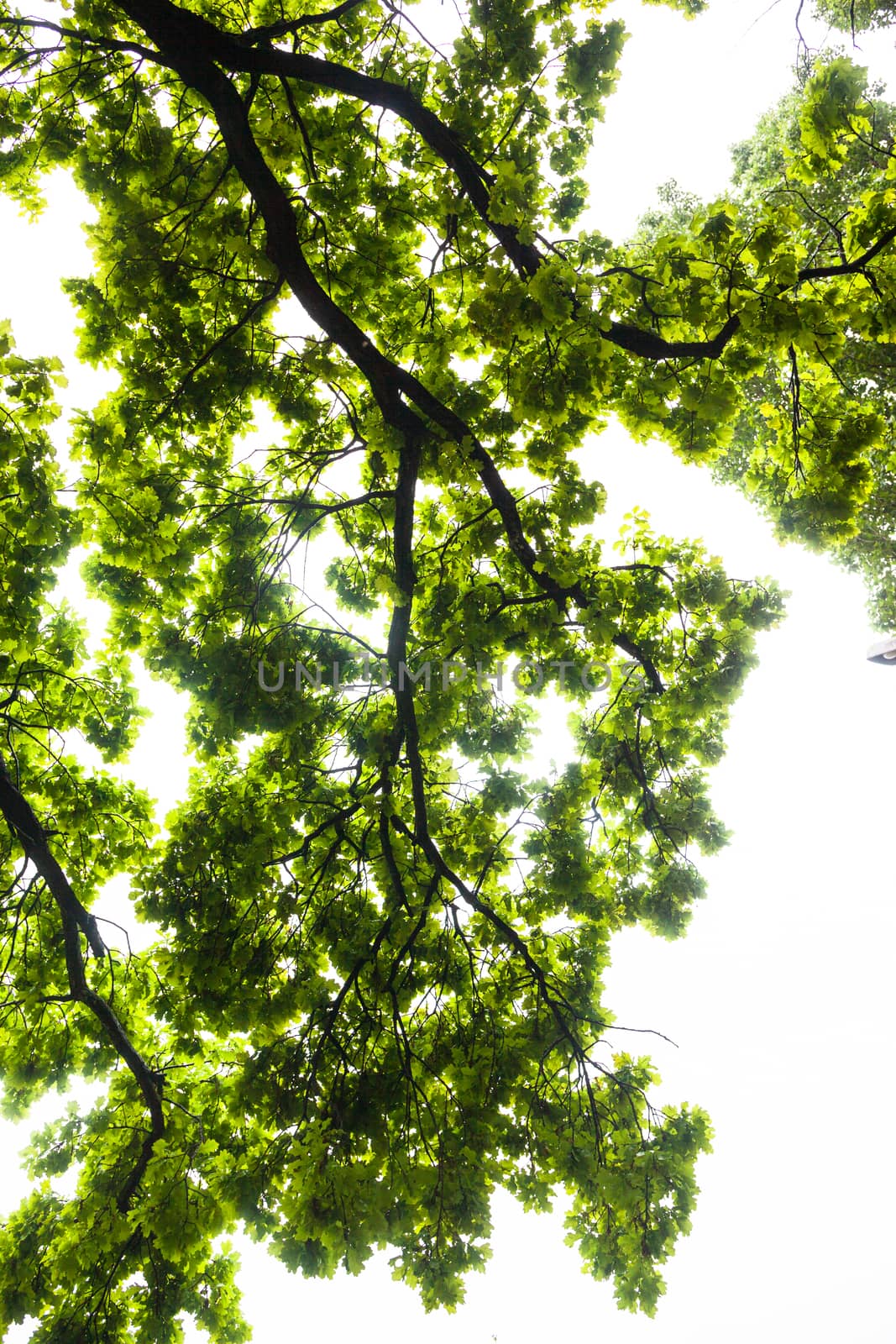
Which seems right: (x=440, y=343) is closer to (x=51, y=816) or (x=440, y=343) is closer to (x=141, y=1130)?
(x=51, y=816)

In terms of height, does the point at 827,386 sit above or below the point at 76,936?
above

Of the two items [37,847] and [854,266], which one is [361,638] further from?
[854,266]

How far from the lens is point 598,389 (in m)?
3.80

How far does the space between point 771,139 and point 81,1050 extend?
49.1 feet

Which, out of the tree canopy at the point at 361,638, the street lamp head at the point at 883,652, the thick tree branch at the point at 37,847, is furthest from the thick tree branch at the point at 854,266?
the street lamp head at the point at 883,652

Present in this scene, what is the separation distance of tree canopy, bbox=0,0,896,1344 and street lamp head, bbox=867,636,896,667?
16.4 feet

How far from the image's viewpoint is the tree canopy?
4.07 metres

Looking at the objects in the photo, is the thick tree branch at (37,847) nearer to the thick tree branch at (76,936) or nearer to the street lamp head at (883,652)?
the thick tree branch at (76,936)

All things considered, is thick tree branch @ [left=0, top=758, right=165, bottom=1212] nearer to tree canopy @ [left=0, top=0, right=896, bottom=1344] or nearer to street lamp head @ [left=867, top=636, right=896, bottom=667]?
tree canopy @ [left=0, top=0, right=896, bottom=1344]

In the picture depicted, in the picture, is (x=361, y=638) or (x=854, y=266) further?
(x=361, y=638)

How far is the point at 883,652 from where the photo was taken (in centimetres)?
945

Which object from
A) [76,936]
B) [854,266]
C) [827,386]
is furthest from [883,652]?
[76,936]

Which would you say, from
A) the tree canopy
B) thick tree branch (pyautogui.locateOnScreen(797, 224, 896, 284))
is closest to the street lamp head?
the tree canopy

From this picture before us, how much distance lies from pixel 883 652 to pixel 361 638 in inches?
303
